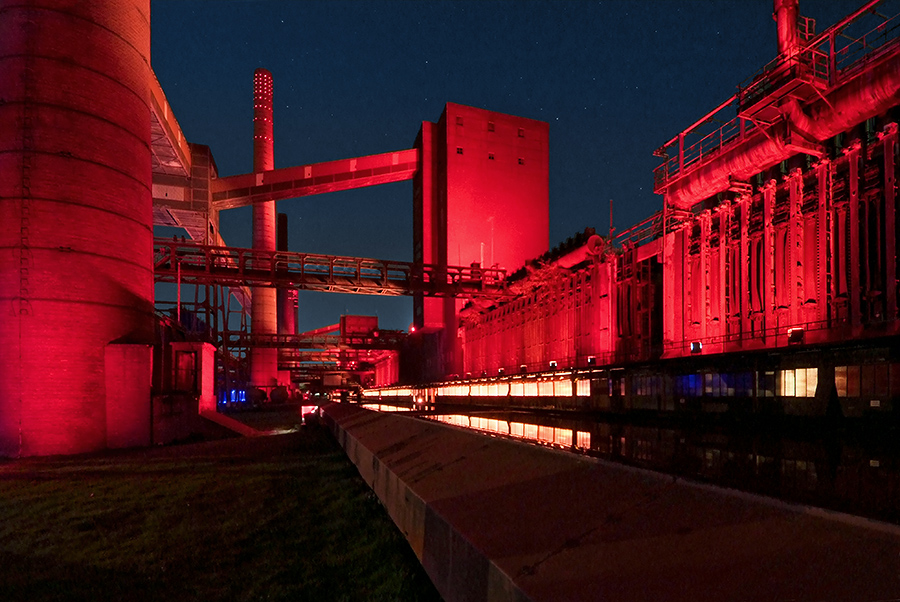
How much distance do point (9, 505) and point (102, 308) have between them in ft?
40.7

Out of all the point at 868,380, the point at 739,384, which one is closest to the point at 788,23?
the point at 739,384

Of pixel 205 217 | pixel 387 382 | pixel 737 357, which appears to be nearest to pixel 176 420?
pixel 737 357

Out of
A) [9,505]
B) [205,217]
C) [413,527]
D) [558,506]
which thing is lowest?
[9,505]

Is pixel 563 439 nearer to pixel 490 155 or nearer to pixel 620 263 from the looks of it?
pixel 620 263

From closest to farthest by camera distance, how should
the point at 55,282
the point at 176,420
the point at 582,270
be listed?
the point at 55,282, the point at 176,420, the point at 582,270

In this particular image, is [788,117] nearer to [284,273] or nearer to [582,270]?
[582,270]

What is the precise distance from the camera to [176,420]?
72.7ft

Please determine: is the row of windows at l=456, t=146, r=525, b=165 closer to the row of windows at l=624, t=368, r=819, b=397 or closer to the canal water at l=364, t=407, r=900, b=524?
the row of windows at l=624, t=368, r=819, b=397

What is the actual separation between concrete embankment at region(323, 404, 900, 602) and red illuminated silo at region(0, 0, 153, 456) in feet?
62.7

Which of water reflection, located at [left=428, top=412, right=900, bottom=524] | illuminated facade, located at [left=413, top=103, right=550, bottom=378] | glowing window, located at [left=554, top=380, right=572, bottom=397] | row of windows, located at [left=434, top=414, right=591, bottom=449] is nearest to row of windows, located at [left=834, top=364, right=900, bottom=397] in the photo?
water reflection, located at [left=428, top=412, right=900, bottom=524]

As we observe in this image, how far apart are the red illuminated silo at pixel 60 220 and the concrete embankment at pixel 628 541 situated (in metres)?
19.1

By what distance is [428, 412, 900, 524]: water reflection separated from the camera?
323 centimetres

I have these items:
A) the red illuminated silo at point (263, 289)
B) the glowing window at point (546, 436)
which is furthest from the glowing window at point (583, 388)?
the red illuminated silo at point (263, 289)

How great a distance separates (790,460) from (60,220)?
2119 cm
